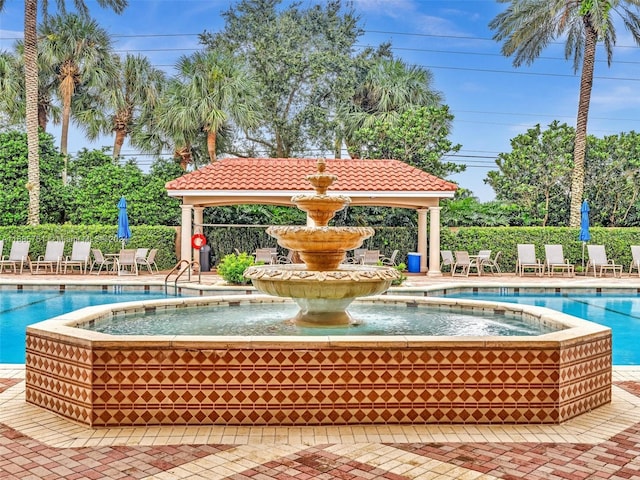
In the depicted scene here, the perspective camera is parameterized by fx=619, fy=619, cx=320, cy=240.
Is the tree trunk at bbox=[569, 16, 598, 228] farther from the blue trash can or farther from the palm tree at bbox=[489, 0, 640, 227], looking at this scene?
the blue trash can

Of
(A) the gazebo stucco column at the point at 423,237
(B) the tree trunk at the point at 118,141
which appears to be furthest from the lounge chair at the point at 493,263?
(B) the tree trunk at the point at 118,141

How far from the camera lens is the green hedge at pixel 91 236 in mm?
19234

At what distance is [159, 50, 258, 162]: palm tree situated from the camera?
23422 millimetres

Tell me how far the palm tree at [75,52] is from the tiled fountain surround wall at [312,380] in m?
25.2

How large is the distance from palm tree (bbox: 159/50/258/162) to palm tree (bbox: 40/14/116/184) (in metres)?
5.21

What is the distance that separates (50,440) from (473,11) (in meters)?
40.0

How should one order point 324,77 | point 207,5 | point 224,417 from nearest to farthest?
1. point 224,417
2. point 324,77
3. point 207,5

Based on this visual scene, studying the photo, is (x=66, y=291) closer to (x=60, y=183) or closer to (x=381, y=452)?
(x=60, y=183)

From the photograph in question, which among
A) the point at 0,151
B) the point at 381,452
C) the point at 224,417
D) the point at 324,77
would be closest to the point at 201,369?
the point at 224,417

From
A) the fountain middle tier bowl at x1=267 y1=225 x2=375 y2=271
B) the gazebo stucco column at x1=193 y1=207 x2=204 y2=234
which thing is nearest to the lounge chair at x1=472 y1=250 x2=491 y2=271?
the gazebo stucco column at x1=193 y1=207 x2=204 y2=234

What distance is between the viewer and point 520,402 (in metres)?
4.58

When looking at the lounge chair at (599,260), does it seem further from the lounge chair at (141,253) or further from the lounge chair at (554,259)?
the lounge chair at (141,253)

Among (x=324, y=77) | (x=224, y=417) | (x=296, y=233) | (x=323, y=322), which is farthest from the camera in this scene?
(x=324, y=77)

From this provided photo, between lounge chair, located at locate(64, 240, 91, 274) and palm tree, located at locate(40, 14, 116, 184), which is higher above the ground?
palm tree, located at locate(40, 14, 116, 184)
